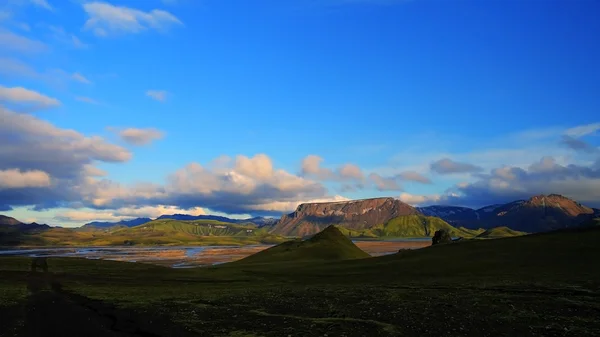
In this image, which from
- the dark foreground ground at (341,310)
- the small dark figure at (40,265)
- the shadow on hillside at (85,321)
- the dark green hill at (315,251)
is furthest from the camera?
the dark green hill at (315,251)

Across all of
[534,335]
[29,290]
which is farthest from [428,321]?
[29,290]

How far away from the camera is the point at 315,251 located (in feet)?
492

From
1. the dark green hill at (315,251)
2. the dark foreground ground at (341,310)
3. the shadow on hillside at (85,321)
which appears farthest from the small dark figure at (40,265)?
the dark green hill at (315,251)

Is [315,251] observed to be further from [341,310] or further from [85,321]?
[85,321]

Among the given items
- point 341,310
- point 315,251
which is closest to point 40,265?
point 315,251

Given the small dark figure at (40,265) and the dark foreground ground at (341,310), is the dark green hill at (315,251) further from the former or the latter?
the dark foreground ground at (341,310)

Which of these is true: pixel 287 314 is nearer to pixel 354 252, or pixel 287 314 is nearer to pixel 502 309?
pixel 502 309

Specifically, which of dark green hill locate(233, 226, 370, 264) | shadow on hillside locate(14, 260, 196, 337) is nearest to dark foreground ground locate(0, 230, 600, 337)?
shadow on hillside locate(14, 260, 196, 337)

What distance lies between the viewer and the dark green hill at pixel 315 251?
139 metres

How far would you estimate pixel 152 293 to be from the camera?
4794cm

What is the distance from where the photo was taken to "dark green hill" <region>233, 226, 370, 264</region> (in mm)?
139250

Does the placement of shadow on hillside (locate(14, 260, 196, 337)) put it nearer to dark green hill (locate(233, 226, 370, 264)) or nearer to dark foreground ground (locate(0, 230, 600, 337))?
dark foreground ground (locate(0, 230, 600, 337))

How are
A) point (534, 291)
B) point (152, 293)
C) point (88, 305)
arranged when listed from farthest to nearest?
point (152, 293) < point (534, 291) < point (88, 305)

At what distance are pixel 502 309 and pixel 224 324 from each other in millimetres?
21164
